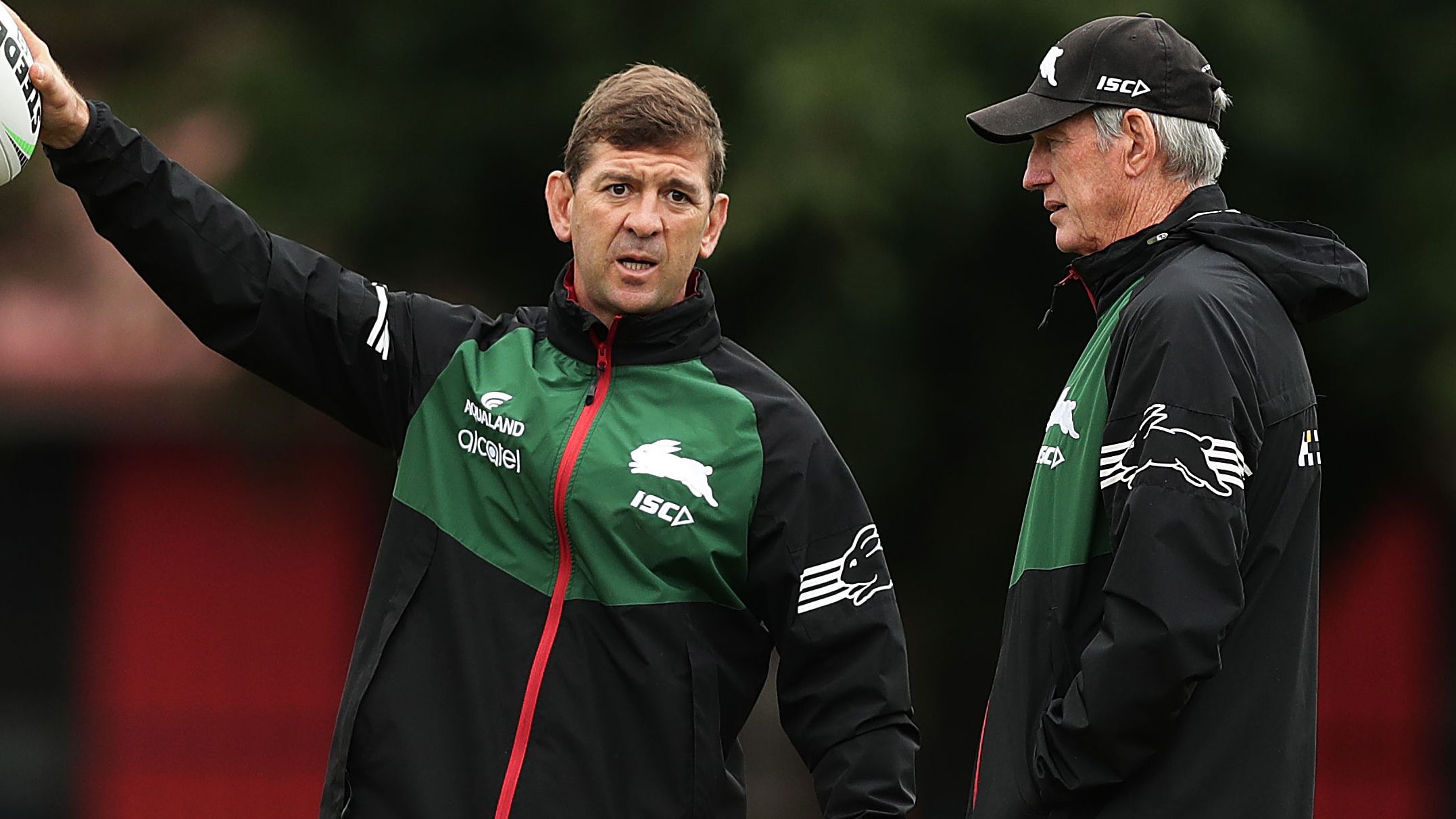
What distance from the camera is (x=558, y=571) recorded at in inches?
140

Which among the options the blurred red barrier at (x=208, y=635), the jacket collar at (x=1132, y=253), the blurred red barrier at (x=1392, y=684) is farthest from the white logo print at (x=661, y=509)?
the blurred red barrier at (x=208, y=635)

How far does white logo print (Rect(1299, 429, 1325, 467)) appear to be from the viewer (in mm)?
3250

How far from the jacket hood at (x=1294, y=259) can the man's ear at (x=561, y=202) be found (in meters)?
1.18

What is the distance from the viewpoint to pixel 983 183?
19.4ft

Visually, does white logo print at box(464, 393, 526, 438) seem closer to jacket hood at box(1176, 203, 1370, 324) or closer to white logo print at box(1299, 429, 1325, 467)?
jacket hood at box(1176, 203, 1370, 324)

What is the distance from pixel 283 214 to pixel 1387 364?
3519 mm

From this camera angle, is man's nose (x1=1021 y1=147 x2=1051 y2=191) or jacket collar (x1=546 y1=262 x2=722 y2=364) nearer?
man's nose (x1=1021 y1=147 x2=1051 y2=191)

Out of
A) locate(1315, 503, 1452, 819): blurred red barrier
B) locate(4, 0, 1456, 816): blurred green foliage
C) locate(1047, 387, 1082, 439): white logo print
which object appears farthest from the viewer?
locate(1315, 503, 1452, 819): blurred red barrier

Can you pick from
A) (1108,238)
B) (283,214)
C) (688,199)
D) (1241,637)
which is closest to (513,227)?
(283,214)

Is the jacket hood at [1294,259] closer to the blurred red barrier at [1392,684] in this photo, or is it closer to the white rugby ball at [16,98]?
the white rugby ball at [16,98]

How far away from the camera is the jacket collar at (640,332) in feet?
12.1

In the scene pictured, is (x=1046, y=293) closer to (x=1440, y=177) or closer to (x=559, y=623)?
(x=1440, y=177)

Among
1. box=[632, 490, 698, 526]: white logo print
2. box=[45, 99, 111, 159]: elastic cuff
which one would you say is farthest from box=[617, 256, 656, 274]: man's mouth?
box=[45, 99, 111, 159]: elastic cuff

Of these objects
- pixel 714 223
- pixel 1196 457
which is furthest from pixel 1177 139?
pixel 714 223
